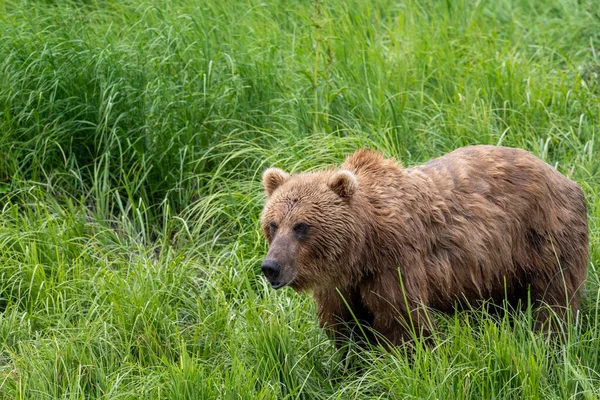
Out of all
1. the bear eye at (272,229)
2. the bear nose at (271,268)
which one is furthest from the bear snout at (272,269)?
the bear eye at (272,229)

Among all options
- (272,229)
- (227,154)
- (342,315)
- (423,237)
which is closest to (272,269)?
(272,229)

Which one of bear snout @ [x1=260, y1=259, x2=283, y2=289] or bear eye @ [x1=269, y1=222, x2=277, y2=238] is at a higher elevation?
bear eye @ [x1=269, y1=222, x2=277, y2=238]

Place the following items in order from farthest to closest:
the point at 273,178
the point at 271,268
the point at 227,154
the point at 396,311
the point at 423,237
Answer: the point at 227,154 < the point at 273,178 < the point at 423,237 < the point at 396,311 < the point at 271,268

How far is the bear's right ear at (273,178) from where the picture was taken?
16.3ft

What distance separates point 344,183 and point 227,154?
6.89ft

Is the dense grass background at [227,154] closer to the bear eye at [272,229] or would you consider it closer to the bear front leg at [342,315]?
the bear front leg at [342,315]

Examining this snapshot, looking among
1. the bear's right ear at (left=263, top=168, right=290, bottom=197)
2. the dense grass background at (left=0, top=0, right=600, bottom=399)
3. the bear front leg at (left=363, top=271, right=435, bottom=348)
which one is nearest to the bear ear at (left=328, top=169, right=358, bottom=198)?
the bear's right ear at (left=263, top=168, right=290, bottom=197)

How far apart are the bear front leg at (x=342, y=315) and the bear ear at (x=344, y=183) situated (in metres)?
0.47

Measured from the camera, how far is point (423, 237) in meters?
4.79

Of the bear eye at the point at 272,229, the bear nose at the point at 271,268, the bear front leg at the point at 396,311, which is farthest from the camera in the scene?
the bear eye at the point at 272,229

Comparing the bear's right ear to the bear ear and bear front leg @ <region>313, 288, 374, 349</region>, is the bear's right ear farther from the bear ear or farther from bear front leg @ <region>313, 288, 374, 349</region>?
bear front leg @ <region>313, 288, 374, 349</region>

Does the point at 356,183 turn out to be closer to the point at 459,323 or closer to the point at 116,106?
the point at 459,323

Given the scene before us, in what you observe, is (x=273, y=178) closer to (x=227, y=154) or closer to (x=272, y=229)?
(x=272, y=229)

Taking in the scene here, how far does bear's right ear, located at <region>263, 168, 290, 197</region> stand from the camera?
4.97 metres
